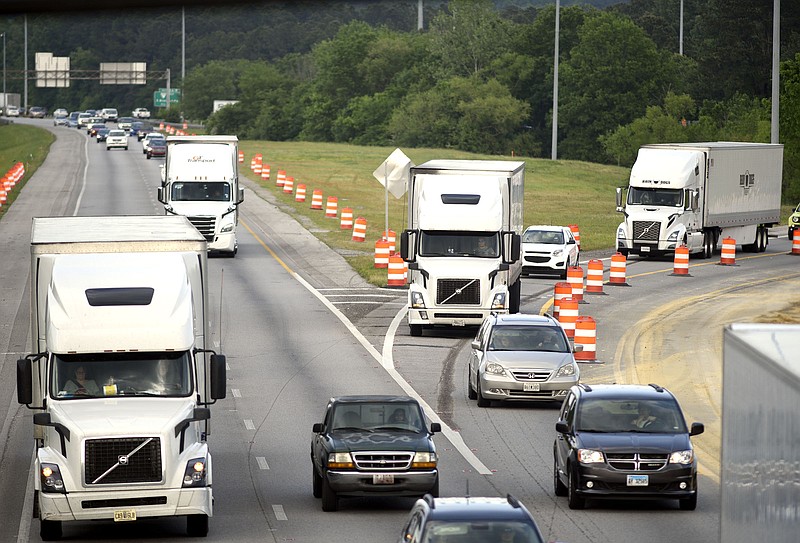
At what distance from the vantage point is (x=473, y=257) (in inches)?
1348

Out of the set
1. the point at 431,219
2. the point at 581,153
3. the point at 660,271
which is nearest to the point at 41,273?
the point at 431,219

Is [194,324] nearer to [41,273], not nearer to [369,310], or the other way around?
[41,273]

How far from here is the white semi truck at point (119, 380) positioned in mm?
16359

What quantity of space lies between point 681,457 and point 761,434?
7.96 meters

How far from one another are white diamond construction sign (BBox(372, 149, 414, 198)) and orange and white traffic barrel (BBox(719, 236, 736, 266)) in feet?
40.6

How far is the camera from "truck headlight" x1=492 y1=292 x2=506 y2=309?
34.0 metres

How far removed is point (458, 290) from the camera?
1344 inches

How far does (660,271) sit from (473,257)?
18093mm

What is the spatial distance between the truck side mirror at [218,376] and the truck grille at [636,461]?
4909 millimetres

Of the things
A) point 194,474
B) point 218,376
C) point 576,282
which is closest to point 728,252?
point 576,282

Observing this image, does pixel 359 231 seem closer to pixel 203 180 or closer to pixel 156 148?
pixel 203 180

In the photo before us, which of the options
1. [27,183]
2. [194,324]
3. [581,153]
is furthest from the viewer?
[581,153]

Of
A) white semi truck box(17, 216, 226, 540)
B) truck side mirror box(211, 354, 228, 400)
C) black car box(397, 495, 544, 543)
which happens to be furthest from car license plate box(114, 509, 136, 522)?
black car box(397, 495, 544, 543)

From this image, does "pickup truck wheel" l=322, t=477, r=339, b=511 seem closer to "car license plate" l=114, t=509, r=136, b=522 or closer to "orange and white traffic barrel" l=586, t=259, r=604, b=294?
"car license plate" l=114, t=509, r=136, b=522
